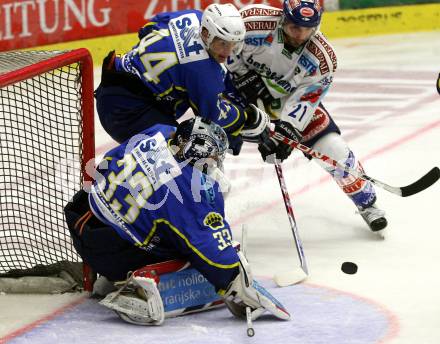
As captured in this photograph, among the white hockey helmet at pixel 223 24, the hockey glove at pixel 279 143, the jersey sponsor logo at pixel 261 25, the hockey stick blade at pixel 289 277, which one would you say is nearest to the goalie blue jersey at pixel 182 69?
the white hockey helmet at pixel 223 24

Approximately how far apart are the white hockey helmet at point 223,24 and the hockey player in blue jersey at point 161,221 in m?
0.48

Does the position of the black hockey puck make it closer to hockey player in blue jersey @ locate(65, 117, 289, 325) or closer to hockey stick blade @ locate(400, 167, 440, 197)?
hockey stick blade @ locate(400, 167, 440, 197)

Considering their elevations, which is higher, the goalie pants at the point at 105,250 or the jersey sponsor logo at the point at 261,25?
the jersey sponsor logo at the point at 261,25

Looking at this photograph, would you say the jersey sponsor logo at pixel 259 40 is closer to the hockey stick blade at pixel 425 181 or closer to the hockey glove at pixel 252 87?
the hockey glove at pixel 252 87

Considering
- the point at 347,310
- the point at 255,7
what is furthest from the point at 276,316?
the point at 255,7

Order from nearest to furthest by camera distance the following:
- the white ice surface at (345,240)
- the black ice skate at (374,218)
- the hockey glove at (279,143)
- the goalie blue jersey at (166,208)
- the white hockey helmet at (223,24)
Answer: the goalie blue jersey at (166,208) < the white ice surface at (345,240) < the white hockey helmet at (223,24) < the hockey glove at (279,143) < the black ice skate at (374,218)

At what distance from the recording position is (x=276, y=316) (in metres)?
3.70

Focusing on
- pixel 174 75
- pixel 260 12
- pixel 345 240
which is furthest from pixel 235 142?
pixel 345 240

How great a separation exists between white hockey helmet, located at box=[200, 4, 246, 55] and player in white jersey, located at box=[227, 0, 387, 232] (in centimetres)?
39

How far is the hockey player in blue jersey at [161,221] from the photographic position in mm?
3543

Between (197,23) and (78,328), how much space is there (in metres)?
1.30

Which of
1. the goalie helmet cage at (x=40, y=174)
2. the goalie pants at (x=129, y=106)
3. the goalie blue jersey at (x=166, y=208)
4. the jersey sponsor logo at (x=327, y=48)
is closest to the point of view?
the goalie blue jersey at (x=166, y=208)

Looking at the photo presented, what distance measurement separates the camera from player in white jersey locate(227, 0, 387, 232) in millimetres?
4543

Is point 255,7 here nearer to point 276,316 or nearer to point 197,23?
point 197,23
